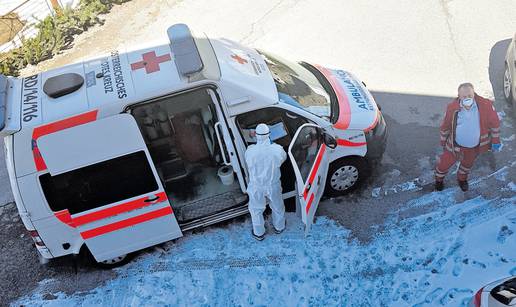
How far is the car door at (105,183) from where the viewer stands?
569 cm

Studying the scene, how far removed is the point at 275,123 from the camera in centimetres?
654

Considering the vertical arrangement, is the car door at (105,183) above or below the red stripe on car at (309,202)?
above

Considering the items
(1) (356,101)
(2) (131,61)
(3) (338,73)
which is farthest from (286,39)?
(2) (131,61)

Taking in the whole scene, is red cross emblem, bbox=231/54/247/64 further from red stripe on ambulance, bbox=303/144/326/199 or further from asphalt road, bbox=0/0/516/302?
asphalt road, bbox=0/0/516/302

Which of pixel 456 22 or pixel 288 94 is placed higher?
pixel 288 94

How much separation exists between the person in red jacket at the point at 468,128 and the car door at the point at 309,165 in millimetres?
1566

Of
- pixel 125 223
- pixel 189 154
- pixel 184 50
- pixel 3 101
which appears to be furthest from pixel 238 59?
pixel 3 101

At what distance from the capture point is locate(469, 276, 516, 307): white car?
453 centimetres

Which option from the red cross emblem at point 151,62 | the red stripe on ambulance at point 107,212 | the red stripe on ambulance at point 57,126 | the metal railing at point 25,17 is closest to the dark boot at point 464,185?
the red stripe on ambulance at point 107,212

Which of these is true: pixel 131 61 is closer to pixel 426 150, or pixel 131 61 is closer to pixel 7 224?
Result: pixel 7 224

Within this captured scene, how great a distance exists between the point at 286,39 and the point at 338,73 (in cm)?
294

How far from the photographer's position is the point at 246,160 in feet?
19.8

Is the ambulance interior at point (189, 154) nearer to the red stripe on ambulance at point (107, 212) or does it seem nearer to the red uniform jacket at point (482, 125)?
the red stripe on ambulance at point (107, 212)

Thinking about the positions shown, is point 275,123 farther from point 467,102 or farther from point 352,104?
point 467,102
